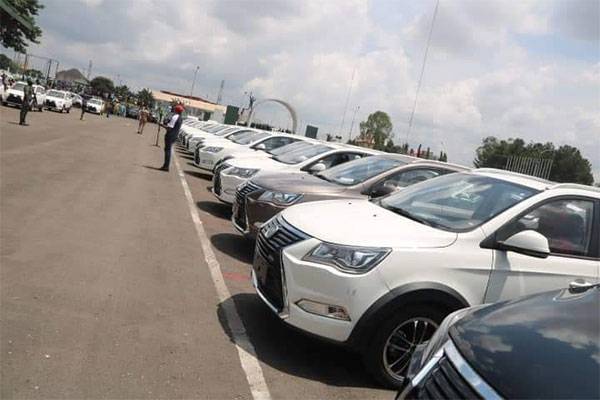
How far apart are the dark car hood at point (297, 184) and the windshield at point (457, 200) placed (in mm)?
1793

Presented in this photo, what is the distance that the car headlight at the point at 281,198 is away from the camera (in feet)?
23.8

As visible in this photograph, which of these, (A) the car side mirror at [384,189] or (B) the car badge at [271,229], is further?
(A) the car side mirror at [384,189]

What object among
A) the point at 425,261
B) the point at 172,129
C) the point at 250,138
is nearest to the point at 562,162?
the point at 250,138

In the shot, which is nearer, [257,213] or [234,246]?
[257,213]

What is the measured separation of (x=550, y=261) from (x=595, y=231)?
501mm

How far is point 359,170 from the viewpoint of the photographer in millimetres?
8023

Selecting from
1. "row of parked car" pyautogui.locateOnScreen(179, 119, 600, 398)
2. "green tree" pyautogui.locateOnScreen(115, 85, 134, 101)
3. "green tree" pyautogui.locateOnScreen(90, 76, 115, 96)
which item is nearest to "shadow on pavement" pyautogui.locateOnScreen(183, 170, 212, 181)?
"row of parked car" pyautogui.locateOnScreen(179, 119, 600, 398)

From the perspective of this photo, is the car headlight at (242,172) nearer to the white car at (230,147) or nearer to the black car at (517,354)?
the white car at (230,147)

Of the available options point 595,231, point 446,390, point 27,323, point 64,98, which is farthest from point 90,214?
point 64,98

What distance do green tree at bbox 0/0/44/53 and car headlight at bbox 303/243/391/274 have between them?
50791mm

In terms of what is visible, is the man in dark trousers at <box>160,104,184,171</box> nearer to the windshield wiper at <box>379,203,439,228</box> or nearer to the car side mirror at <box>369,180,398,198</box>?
the car side mirror at <box>369,180,398,198</box>

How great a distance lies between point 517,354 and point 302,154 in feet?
29.9

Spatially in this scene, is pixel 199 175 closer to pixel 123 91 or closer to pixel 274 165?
pixel 274 165

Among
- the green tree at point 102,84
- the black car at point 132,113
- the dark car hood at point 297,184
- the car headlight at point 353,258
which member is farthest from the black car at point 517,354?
the green tree at point 102,84
